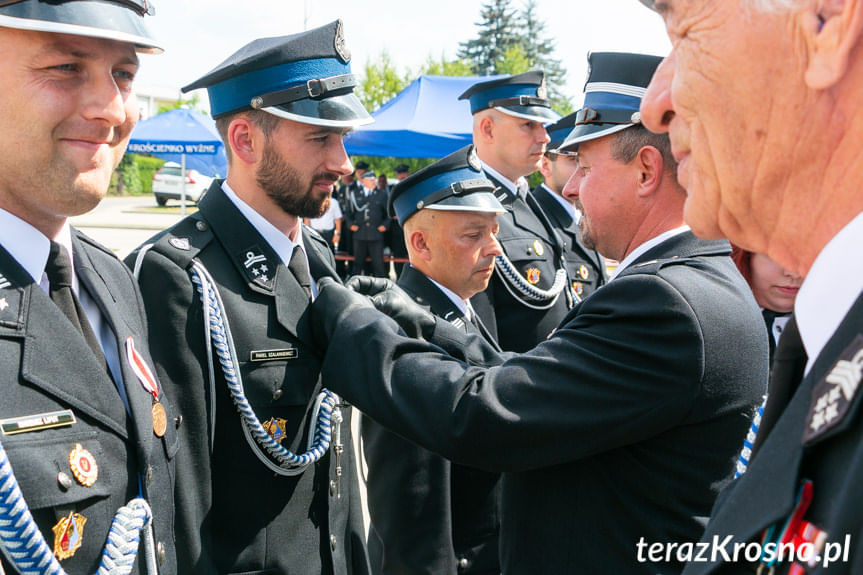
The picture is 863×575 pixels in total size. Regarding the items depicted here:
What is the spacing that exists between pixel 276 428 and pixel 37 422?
0.92m

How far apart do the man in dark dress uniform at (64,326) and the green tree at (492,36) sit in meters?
58.7

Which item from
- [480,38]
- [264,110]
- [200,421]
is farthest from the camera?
[480,38]

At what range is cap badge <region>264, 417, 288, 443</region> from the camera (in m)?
2.32

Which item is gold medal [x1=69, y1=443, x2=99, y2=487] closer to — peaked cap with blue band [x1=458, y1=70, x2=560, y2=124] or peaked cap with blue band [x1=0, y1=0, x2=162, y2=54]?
peaked cap with blue band [x1=0, y1=0, x2=162, y2=54]

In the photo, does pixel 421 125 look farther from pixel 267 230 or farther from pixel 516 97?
pixel 267 230

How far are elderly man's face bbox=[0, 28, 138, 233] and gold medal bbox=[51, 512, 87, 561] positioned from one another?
0.68 meters

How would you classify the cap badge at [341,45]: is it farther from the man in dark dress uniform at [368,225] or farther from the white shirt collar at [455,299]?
the man in dark dress uniform at [368,225]

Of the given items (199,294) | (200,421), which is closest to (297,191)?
(199,294)

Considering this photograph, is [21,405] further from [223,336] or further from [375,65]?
[375,65]

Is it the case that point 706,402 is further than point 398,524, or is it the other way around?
point 398,524

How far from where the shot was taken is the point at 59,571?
1.45 m

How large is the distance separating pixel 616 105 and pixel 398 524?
1714mm

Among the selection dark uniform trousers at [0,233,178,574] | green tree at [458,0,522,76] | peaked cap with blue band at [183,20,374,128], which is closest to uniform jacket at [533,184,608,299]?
peaked cap with blue band at [183,20,374,128]

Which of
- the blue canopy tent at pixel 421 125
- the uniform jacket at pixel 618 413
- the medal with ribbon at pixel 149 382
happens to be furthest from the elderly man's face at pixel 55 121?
the blue canopy tent at pixel 421 125
